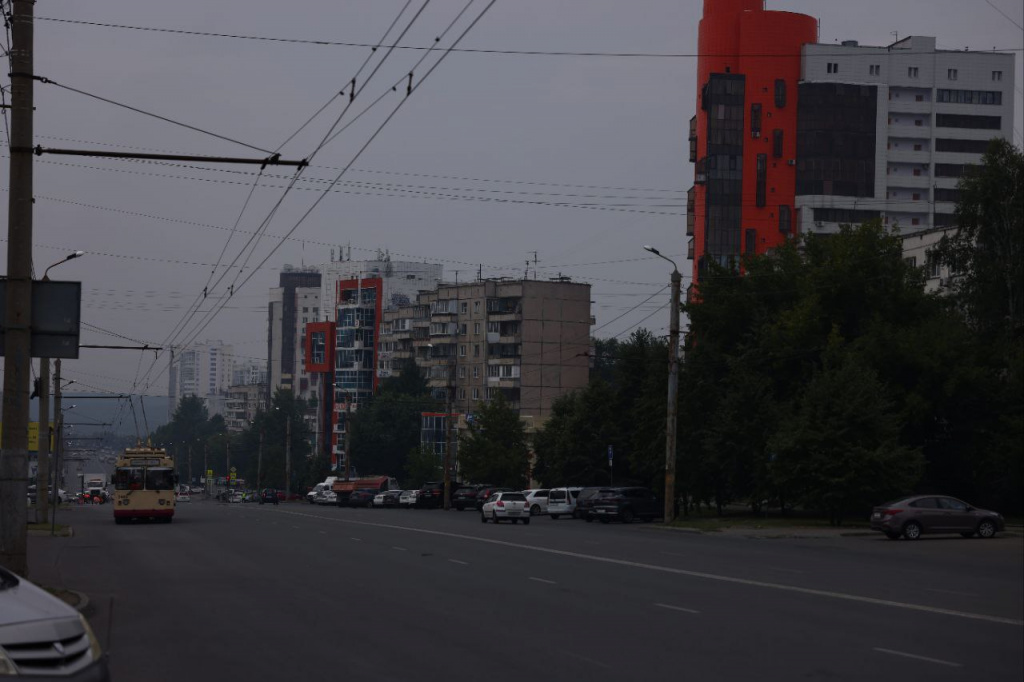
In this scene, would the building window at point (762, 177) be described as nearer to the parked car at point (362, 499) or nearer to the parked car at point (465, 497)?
the parked car at point (362, 499)

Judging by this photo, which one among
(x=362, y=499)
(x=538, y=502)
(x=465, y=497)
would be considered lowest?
(x=362, y=499)

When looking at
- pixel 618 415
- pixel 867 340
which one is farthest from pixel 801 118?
pixel 867 340

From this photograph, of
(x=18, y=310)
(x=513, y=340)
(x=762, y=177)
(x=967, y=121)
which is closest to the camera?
(x=18, y=310)

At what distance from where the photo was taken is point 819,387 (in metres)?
46.8

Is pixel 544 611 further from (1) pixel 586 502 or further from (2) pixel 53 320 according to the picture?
(1) pixel 586 502

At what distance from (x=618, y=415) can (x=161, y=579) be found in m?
51.5

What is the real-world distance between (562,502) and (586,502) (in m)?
6.27

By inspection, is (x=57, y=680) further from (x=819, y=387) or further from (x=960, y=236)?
(x=960, y=236)

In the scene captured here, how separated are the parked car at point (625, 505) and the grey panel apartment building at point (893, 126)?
203 feet

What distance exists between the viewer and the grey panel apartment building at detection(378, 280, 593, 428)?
12719 centimetres

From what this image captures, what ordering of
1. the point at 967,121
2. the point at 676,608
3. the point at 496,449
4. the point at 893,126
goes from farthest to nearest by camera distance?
the point at 967,121 < the point at 893,126 < the point at 496,449 < the point at 676,608

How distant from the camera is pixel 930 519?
37594 millimetres

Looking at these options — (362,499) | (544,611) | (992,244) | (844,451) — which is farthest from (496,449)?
(544,611)

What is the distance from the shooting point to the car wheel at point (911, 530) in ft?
122
